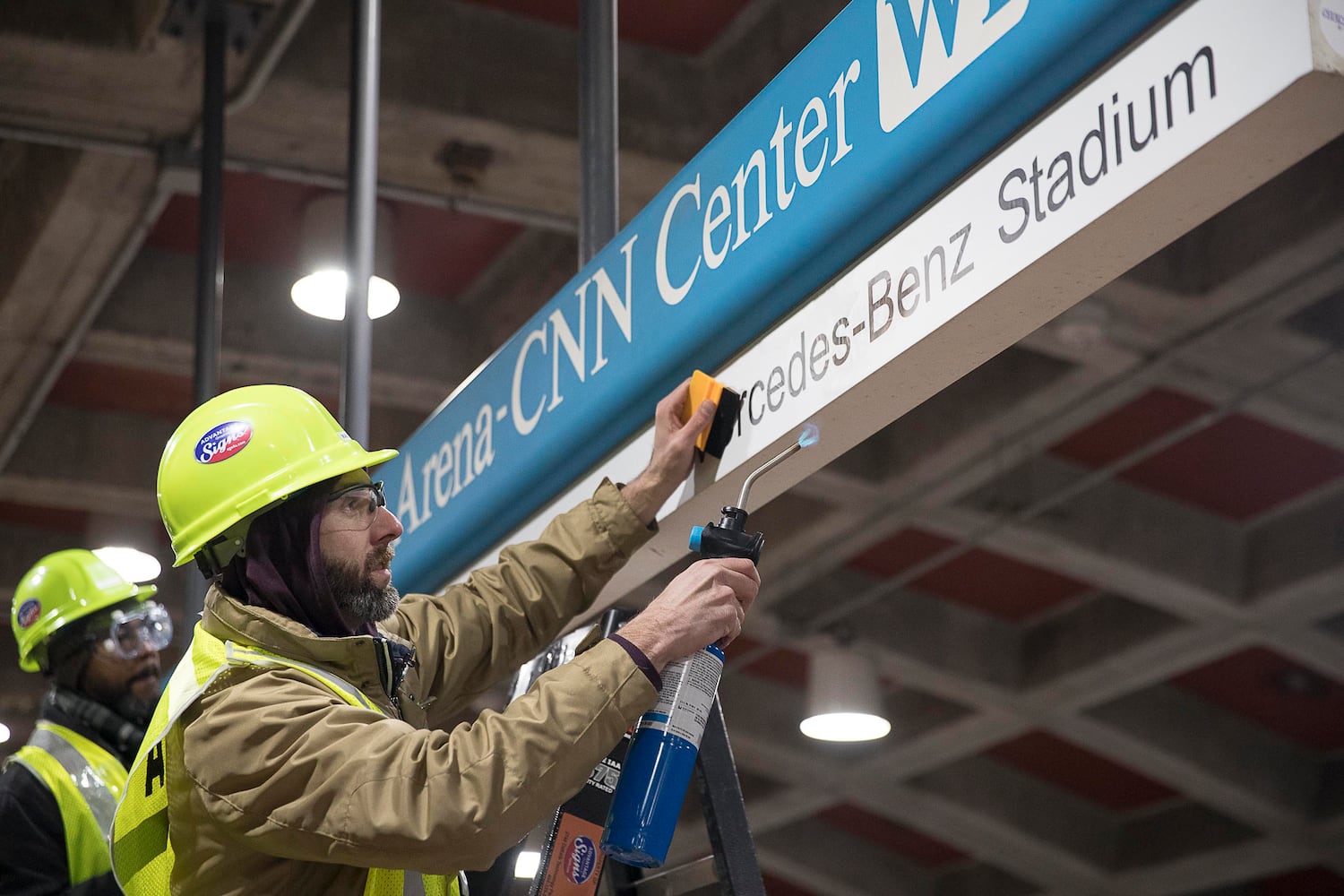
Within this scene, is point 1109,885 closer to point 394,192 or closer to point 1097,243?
point 394,192

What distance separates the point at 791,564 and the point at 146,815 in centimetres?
1062

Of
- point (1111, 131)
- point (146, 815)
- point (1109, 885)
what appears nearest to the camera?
point (1111, 131)

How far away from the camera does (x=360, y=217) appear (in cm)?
507

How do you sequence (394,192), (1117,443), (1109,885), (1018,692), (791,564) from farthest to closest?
1. (1109,885)
2. (1018,692)
3. (791,564)
4. (1117,443)
5. (394,192)

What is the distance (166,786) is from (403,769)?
52 cm

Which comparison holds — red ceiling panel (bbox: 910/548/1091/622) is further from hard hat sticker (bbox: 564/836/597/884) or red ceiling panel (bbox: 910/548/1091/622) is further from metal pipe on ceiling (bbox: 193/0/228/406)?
hard hat sticker (bbox: 564/836/597/884)

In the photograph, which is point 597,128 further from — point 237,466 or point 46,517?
point 46,517

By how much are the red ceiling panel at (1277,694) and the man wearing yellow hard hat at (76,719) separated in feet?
34.7

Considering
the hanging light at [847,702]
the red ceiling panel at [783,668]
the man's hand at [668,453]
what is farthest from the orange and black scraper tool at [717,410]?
the red ceiling panel at [783,668]

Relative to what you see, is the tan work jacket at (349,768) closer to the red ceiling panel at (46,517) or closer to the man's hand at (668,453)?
the man's hand at (668,453)

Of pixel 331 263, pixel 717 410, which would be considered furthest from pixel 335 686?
pixel 331 263

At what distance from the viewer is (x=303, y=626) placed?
2.75 metres

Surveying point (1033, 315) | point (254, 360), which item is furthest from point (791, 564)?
point (1033, 315)

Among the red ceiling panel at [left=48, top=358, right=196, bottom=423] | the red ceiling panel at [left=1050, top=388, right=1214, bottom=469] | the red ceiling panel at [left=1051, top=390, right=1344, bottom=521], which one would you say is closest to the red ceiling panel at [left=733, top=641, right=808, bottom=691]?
the red ceiling panel at [left=1051, top=390, right=1344, bottom=521]
